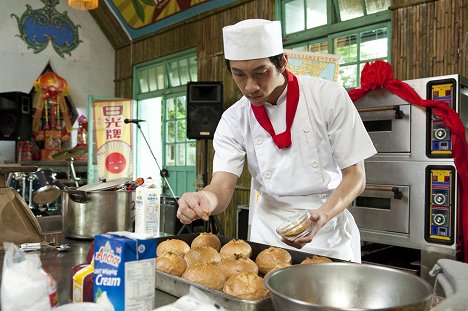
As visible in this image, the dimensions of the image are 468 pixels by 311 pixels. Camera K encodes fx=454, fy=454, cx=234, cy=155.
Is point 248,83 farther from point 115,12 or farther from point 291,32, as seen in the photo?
point 115,12

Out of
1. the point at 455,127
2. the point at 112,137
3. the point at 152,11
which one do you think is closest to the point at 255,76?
the point at 455,127

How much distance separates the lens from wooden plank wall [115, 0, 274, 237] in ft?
18.6

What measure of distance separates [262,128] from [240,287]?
38.8 inches

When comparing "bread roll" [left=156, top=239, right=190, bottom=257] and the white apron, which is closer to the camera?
"bread roll" [left=156, top=239, right=190, bottom=257]

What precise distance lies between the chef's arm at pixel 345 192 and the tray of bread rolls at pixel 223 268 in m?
0.24

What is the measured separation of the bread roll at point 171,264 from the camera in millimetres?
1135

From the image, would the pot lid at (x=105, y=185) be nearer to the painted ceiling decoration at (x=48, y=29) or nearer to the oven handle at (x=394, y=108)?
the oven handle at (x=394, y=108)

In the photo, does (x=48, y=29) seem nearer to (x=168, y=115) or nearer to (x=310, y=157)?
(x=168, y=115)

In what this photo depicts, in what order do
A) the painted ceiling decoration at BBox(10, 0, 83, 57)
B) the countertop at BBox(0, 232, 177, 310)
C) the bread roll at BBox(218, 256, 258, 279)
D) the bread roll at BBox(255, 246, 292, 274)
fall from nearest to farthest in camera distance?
the countertop at BBox(0, 232, 177, 310) < the bread roll at BBox(218, 256, 258, 279) < the bread roll at BBox(255, 246, 292, 274) < the painted ceiling decoration at BBox(10, 0, 83, 57)

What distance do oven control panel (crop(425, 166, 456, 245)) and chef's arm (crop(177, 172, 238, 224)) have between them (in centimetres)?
162

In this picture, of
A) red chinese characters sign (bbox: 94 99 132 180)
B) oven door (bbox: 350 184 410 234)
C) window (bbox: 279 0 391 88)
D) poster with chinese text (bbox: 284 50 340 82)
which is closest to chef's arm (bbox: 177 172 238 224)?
oven door (bbox: 350 184 410 234)

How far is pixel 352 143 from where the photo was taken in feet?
5.69

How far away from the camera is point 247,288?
0.97m

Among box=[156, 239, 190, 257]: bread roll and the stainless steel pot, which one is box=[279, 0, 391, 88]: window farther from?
box=[156, 239, 190, 257]: bread roll
